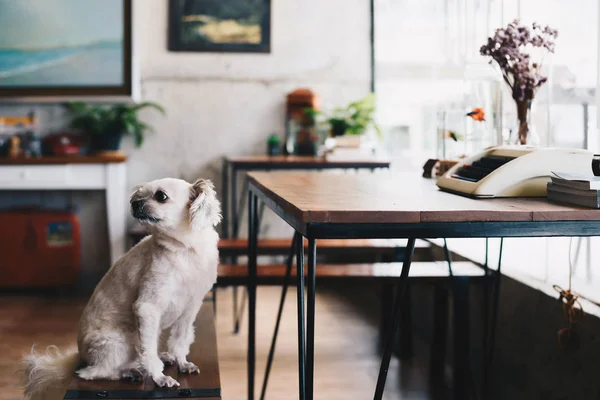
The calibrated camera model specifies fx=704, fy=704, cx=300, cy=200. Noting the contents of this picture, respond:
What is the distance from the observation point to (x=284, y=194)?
68.7 inches

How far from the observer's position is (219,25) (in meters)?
4.99

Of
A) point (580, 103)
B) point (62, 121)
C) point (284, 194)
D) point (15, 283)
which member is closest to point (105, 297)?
point (284, 194)

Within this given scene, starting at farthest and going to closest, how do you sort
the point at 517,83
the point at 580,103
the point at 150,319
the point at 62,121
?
1. the point at 62,121
2. the point at 580,103
3. the point at 517,83
4. the point at 150,319

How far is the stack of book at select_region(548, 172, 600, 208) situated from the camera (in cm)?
142

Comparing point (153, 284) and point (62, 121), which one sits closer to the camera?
point (153, 284)

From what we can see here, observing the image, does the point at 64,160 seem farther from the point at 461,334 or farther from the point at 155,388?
the point at 155,388

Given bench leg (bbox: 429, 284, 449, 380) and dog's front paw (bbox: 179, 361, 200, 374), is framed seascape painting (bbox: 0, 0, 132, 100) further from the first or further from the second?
dog's front paw (bbox: 179, 361, 200, 374)

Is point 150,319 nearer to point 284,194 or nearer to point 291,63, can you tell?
point 284,194

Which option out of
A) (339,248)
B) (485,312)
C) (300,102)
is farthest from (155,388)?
(300,102)

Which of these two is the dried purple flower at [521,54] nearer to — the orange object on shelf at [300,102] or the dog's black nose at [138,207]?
the dog's black nose at [138,207]

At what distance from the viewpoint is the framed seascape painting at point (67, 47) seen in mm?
4863

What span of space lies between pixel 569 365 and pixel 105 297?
1517 millimetres

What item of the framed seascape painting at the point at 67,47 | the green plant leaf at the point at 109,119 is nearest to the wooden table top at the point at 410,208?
the green plant leaf at the point at 109,119

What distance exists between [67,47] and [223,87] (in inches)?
43.6
